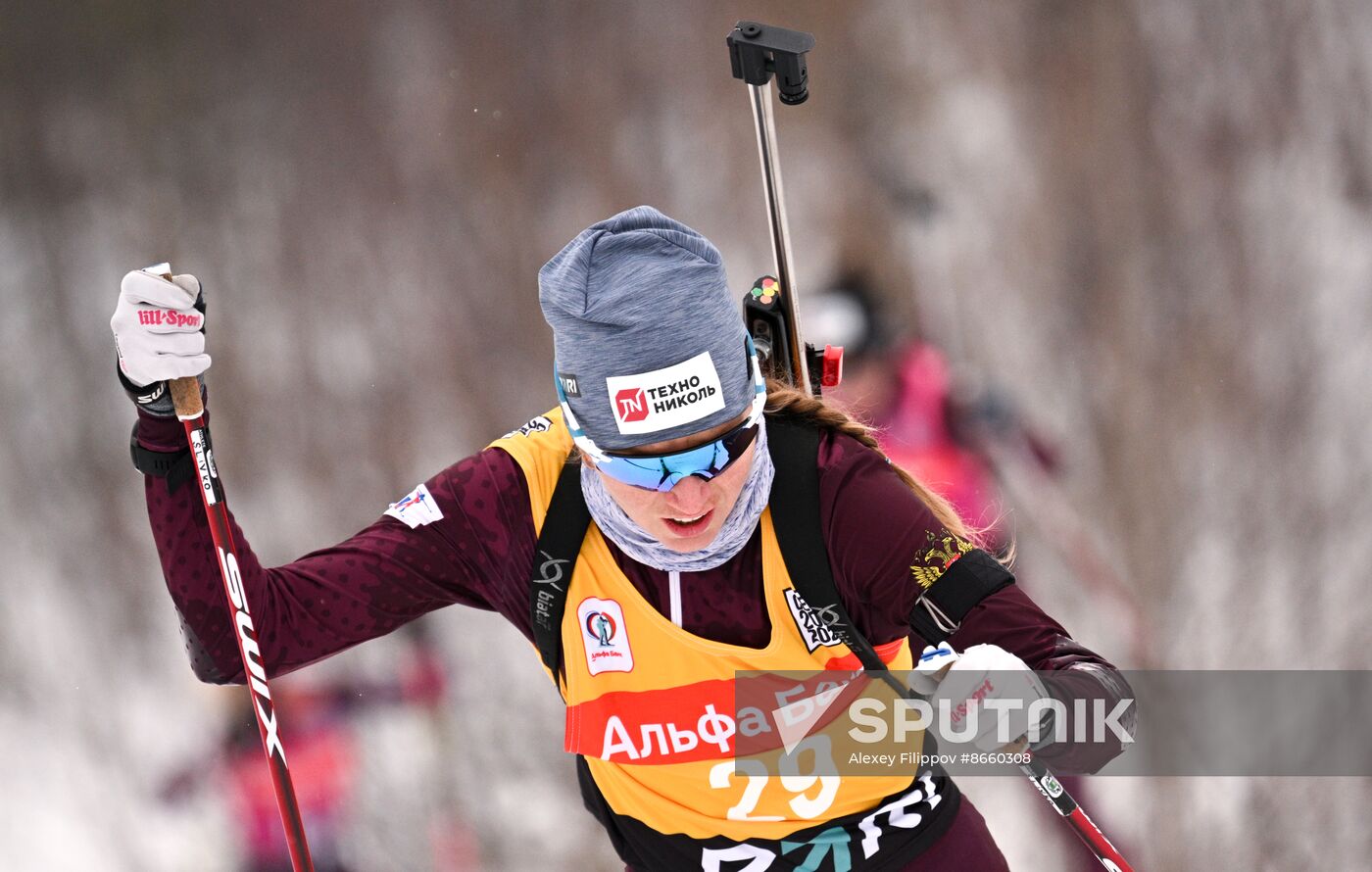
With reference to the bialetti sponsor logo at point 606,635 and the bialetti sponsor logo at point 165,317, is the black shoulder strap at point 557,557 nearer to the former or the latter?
the bialetti sponsor logo at point 606,635

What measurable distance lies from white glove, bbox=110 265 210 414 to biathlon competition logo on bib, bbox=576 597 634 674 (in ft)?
1.89

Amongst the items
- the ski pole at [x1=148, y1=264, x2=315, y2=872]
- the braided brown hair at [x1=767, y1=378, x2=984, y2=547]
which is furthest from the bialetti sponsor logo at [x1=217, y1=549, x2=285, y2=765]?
the braided brown hair at [x1=767, y1=378, x2=984, y2=547]

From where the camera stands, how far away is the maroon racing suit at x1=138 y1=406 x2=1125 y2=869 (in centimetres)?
169

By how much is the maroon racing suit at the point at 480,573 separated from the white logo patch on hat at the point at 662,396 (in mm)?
218

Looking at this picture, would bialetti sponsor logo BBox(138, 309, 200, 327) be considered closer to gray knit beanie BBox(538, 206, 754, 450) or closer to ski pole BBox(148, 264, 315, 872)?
ski pole BBox(148, 264, 315, 872)

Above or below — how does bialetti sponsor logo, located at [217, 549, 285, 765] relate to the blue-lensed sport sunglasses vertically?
below

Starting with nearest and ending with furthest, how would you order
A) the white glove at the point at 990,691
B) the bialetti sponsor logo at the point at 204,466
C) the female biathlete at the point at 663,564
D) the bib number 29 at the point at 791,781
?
the white glove at the point at 990,691, the female biathlete at the point at 663,564, the bialetti sponsor logo at the point at 204,466, the bib number 29 at the point at 791,781

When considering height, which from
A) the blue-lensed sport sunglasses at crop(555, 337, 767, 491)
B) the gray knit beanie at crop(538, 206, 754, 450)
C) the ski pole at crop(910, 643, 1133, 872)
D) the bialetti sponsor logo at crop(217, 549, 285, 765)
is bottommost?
the ski pole at crop(910, 643, 1133, 872)

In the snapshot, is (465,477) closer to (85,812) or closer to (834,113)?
(834,113)

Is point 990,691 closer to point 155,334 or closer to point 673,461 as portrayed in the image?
point 673,461

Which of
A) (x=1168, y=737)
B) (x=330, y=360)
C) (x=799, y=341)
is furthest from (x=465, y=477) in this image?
(x=1168, y=737)

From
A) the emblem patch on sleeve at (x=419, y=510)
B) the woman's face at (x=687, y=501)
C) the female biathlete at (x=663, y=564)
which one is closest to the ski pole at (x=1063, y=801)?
the female biathlete at (x=663, y=564)

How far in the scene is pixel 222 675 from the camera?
1.82m

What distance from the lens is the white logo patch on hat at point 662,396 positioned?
1601 mm
